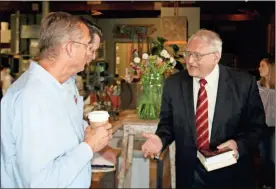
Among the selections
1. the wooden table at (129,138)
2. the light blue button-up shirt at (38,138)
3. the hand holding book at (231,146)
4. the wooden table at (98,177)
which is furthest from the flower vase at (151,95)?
the light blue button-up shirt at (38,138)

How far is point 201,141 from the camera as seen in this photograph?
249 cm

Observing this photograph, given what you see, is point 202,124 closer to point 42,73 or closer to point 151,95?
point 151,95

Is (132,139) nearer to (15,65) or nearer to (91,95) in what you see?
(91,95)

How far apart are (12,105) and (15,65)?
22.2 ft

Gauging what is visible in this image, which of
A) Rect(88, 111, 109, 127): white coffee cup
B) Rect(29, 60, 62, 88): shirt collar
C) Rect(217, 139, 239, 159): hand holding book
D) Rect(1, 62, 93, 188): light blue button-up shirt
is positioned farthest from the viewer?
Rect(217, 139, 239, 159): hand holding book

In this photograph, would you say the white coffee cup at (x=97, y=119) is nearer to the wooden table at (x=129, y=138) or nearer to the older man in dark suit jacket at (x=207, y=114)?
the older man in dark suit jacket at (x=207, y=114)

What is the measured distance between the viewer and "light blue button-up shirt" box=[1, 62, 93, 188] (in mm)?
1444

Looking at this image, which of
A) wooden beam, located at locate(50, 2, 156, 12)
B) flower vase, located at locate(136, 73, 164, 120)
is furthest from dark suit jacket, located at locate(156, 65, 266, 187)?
wooden beam, located at locate(50, 2, 156, 12)

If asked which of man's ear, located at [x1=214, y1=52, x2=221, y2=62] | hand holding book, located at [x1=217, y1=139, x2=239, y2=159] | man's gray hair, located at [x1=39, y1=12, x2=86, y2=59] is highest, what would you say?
man's gray hair, located at [x1=39, y1=12, x2=86, y2=59]

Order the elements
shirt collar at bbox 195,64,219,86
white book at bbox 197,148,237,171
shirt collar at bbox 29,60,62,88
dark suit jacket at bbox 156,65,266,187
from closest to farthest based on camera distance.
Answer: shirt collar at bbox 29,60,62,88 < white book at bbox 197,148,237,171 < dark suit jacket at bbox 156,65,266,187 < shirt collar at bbox 195,64,219,86

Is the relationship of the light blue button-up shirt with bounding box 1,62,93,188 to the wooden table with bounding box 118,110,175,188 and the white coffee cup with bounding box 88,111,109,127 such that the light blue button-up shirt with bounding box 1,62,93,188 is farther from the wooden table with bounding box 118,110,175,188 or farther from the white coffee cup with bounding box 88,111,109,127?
the wooden table with bounding box 118,110,175,188

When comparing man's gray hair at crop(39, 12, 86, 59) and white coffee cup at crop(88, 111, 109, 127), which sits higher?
man's gray hair at crop(39, 12, 86, 59)

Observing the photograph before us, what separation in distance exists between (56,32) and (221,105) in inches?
48.8

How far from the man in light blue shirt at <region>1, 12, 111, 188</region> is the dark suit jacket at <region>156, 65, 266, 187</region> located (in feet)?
3.05
